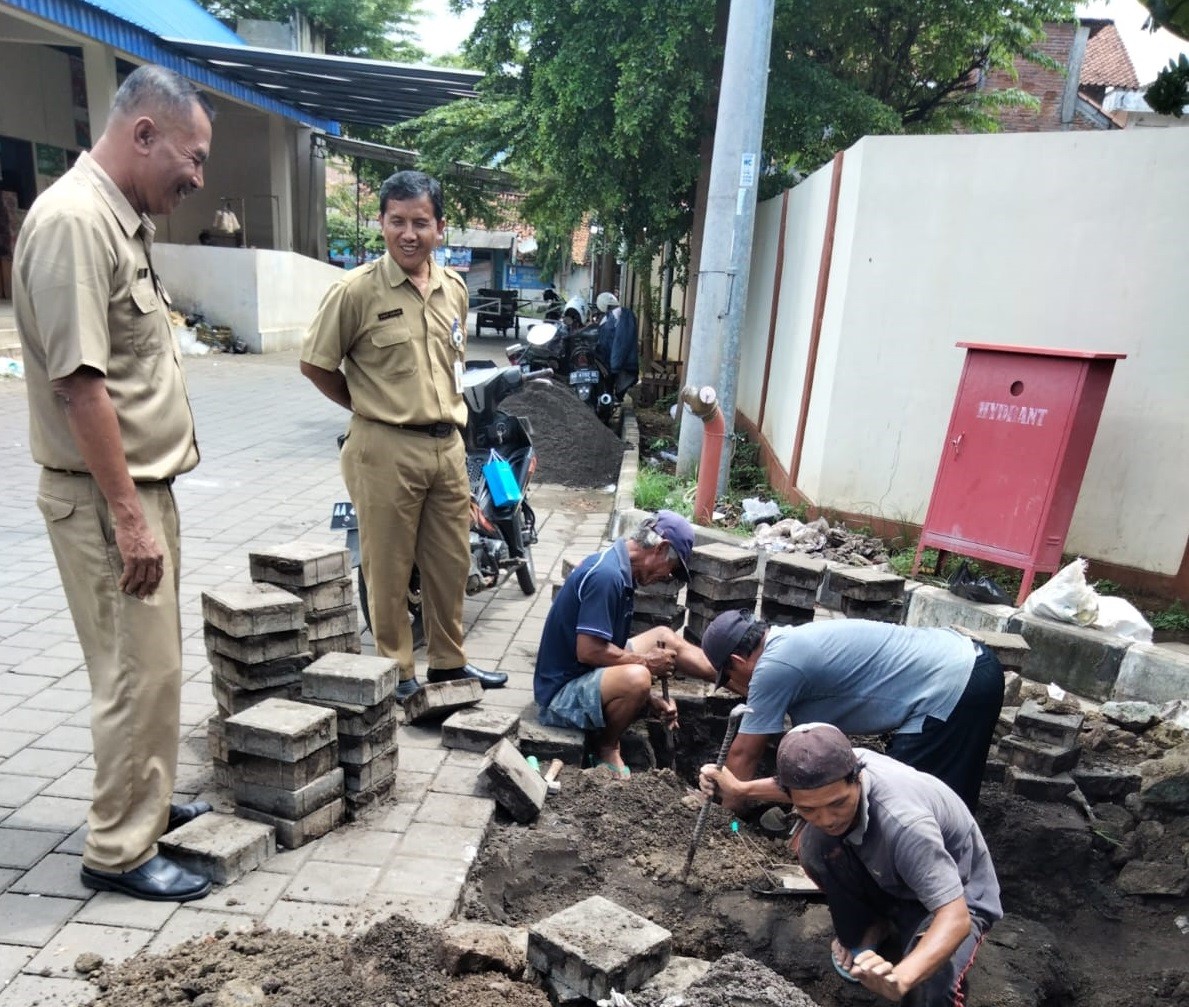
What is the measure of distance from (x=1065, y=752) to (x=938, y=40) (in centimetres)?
932

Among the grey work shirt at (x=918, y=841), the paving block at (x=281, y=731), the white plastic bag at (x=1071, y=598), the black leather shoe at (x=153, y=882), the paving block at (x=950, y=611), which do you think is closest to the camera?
the grey work shirt at (x=918, y=841)

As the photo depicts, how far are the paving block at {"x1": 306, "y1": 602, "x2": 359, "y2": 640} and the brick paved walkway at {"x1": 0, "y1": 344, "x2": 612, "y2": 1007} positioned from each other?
0.52 metres

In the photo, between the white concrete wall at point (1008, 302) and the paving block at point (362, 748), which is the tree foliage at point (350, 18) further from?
the paving block at point (362, 748)

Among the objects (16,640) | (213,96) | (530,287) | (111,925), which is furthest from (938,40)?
(530,287)

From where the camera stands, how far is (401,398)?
3.91 meters

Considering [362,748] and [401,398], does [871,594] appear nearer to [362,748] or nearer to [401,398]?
[401,398]

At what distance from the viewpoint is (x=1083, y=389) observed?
5.07 metres

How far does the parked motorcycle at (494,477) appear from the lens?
5375 millimetres

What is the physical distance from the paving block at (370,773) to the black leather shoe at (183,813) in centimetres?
48

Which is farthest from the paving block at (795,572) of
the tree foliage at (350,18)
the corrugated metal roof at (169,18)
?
the tree foliage at (350,18)

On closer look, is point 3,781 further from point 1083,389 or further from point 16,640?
point 1083,389

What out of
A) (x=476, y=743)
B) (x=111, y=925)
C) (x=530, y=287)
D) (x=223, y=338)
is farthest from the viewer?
(x=530, y=287)

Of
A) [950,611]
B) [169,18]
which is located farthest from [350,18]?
[950,611]

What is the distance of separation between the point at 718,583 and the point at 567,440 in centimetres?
514
